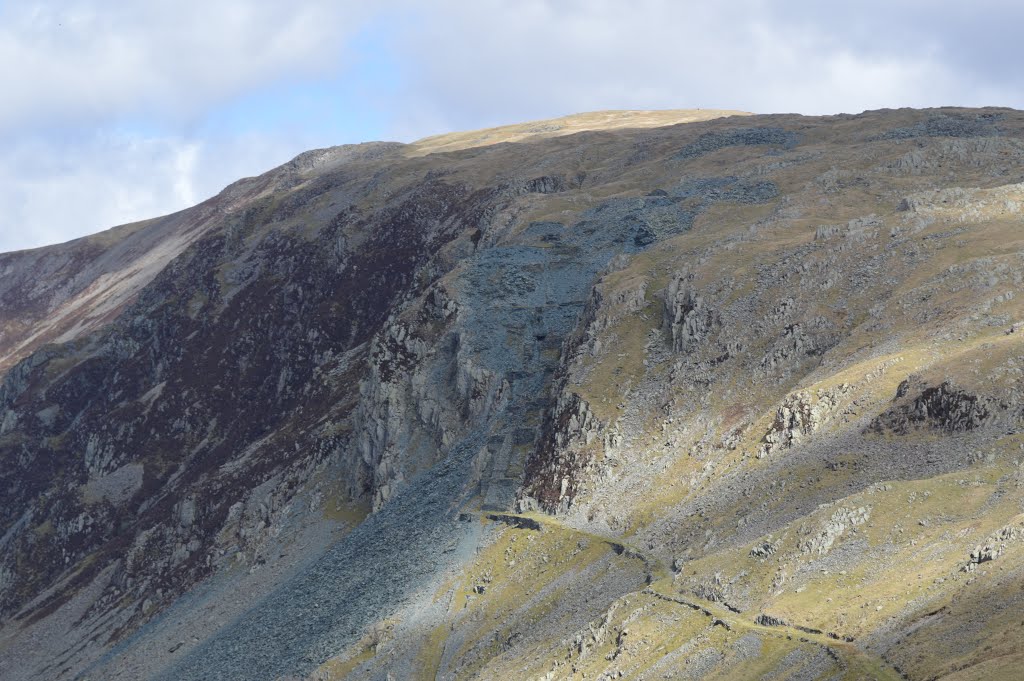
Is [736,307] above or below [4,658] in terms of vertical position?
above

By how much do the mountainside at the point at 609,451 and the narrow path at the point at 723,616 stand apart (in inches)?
9.5

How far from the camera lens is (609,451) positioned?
104m

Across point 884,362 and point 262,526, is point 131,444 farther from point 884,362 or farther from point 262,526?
point 884,362

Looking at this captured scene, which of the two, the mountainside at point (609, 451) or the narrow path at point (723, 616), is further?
the mountainside at point (609, 451)

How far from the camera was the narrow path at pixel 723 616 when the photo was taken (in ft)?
190

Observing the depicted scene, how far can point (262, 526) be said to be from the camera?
139m

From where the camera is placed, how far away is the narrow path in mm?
57906

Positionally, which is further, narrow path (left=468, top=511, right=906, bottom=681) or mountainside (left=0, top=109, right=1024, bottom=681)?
mountainside (left=0, top=109, right=1024, bottom=681)

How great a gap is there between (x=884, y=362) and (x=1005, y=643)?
3934cm

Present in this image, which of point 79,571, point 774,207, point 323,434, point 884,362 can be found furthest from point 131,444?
point 884,362

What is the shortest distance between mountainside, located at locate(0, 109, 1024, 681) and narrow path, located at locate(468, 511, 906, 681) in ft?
0.79

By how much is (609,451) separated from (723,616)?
3360cm

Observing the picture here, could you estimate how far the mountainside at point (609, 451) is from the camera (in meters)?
70.6

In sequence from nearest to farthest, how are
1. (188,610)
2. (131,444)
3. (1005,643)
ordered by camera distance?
1. (1005,643)
2. (188,610)
3. (131,444)
